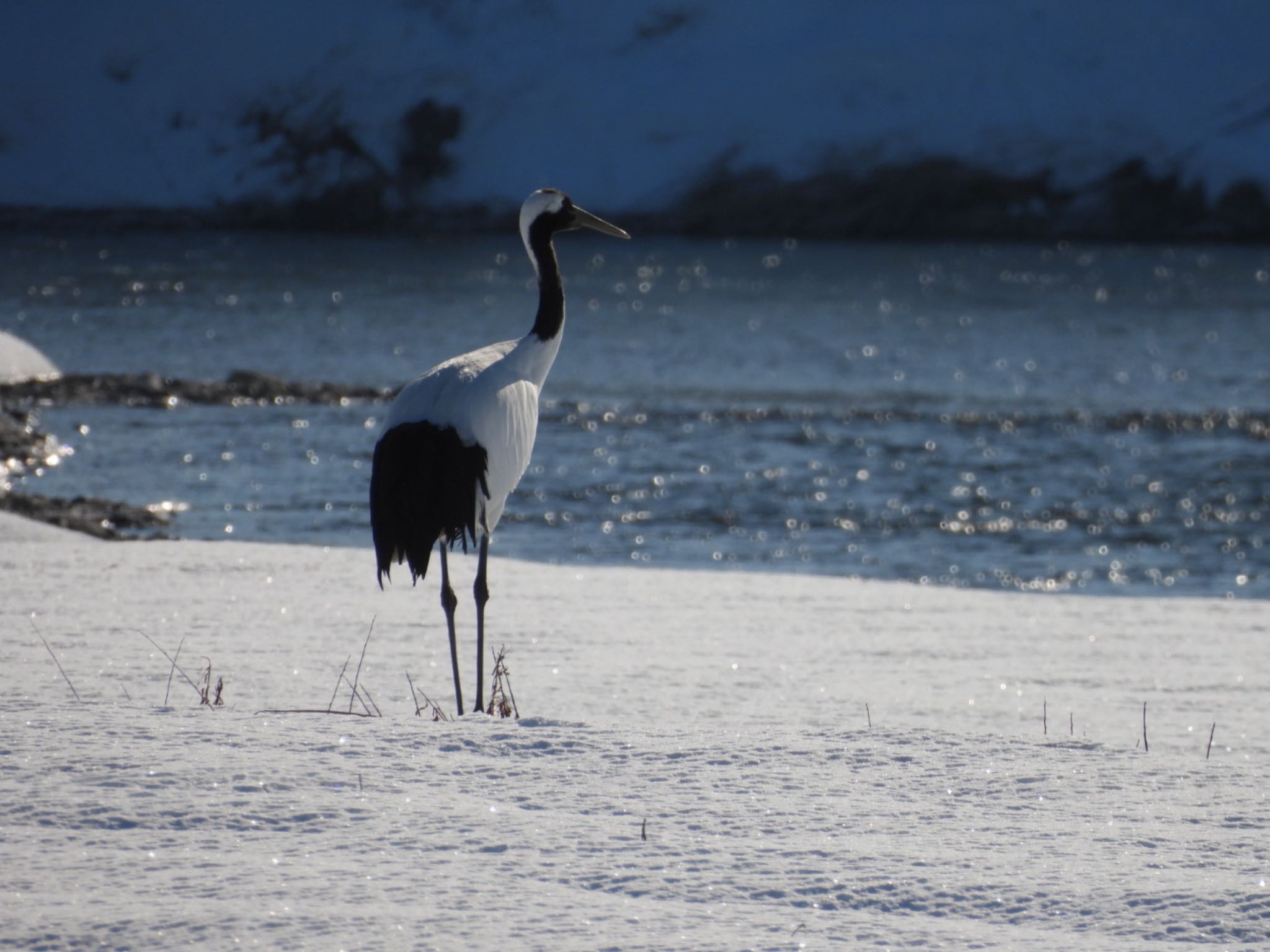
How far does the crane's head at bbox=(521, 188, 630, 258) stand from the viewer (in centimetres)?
683

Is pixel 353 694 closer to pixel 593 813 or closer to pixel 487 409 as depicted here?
pixel 487 409

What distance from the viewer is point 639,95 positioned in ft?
239

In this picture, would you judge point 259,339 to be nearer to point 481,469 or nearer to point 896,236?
point 481,469

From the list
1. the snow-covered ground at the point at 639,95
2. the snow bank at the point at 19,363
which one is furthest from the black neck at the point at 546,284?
the snow-covered ground at the point at 639,95

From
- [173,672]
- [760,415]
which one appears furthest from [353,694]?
[760,415]

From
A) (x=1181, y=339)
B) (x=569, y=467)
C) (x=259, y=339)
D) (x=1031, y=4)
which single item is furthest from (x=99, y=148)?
(x=569, y=467)

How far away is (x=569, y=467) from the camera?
53.9 feet

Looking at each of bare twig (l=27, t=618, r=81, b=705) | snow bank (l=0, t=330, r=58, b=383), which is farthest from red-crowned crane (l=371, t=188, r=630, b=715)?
snow bank (l=0, t=330, r=58, b=383)

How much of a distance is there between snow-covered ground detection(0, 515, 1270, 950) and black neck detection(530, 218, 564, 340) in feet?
4.10

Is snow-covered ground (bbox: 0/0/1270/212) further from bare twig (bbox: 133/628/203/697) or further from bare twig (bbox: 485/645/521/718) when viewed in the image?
bare twig (bbox: 485/645/521/718)

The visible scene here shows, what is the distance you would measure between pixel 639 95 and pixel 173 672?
227 ft

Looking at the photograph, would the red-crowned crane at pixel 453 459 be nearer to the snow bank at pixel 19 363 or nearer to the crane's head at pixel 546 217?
the crane's head at pixel 546 217

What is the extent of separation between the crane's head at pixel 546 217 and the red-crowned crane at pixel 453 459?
632mm

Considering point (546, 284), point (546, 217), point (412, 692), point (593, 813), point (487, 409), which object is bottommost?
point (593, 813)
